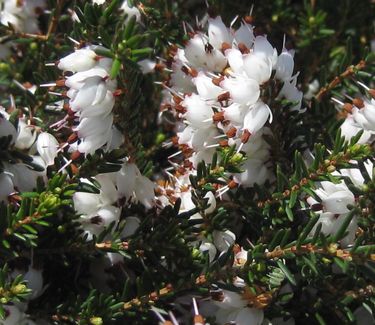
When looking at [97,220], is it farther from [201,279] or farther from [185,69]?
[185,69]

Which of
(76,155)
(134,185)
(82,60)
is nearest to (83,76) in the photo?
(82,60)

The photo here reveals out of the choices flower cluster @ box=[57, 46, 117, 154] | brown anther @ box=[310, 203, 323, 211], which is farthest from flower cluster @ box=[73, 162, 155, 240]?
brown anther @ box=[310, 203, 323, 211]

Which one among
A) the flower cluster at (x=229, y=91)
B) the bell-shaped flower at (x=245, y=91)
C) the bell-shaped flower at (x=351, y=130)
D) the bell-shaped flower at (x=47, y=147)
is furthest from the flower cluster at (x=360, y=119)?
the bell-shaped flower at (x=47, y=147)

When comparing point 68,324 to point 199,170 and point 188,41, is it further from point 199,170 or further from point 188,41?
point 188,41

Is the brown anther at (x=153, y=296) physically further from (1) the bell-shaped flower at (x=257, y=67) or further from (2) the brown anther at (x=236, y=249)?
(1) the bell-shaped flower at (x=257, y=67)

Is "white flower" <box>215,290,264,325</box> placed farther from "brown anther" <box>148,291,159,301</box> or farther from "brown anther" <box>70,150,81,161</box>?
"brown anther" <box>70,150,81,161</box>

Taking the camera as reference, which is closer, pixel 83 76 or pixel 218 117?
pixel 83 76

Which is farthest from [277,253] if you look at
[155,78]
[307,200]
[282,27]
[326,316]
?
[282,27]
